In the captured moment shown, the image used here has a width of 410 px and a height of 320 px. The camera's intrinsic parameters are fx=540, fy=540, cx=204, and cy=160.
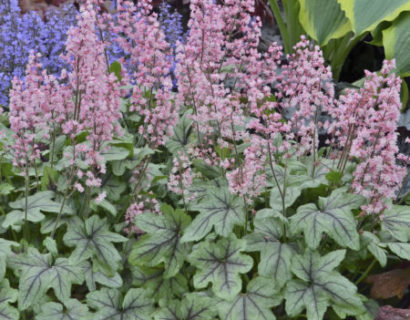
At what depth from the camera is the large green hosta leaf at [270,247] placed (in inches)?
78.2

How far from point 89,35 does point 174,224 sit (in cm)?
79

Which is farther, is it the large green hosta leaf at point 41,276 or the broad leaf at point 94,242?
the broad leaf at point 94,242

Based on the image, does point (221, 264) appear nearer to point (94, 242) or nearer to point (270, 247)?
point (270, 247)

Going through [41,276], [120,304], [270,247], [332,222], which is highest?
[332,222]

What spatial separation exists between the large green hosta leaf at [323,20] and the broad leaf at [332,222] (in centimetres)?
242

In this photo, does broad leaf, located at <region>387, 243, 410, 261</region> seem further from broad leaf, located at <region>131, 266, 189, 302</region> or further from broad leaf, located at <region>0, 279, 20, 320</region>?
broad leaf, located at <region>0, 279, 20, 320</region>

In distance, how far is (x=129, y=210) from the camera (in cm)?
226

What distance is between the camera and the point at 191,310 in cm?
198

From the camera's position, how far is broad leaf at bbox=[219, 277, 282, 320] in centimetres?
190

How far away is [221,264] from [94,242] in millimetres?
519

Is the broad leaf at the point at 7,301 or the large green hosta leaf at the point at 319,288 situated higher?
the large green hosta leaf at the point at 319,288

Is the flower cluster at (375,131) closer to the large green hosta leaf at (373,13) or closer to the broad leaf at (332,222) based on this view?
the broad leaf at (332,222)

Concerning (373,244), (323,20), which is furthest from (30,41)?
(373,244)

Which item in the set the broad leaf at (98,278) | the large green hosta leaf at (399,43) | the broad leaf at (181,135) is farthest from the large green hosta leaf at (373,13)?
the broad leaf at (98,278)
